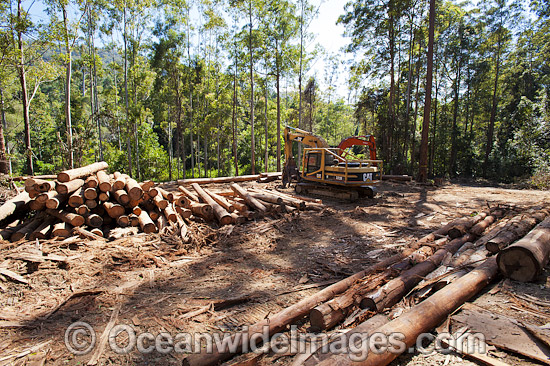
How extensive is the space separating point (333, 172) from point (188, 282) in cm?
793

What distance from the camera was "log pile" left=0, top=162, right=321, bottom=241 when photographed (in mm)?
6364

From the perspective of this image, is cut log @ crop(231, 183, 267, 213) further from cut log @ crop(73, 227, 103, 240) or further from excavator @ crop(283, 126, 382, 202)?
cut log @ crop(73, 227, 103, 240)

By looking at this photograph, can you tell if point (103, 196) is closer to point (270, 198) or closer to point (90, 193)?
point (90, 193)

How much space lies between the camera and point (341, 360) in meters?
2.18

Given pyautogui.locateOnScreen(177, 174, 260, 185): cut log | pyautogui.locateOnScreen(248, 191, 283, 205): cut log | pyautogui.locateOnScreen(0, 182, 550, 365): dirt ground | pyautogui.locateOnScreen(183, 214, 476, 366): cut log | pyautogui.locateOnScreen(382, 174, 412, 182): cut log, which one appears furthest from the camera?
pyautogui.locateOnScreen(382, 174, 412, 182): cut log

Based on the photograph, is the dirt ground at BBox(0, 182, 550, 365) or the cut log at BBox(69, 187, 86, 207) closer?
the dirt ground at BBox(0, 182, 550, 365)

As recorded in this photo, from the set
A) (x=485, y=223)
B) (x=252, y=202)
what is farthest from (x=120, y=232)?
(x=485, y=223)

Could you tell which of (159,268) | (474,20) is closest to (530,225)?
(159,268)

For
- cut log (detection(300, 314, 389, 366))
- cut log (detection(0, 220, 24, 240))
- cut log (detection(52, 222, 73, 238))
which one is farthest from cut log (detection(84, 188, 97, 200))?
cut log (detection(300, 314, 389, 366))

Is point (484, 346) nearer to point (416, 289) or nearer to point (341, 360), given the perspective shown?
point (416, 289)

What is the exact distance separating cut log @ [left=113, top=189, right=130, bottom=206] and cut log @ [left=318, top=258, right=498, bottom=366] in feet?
21.3

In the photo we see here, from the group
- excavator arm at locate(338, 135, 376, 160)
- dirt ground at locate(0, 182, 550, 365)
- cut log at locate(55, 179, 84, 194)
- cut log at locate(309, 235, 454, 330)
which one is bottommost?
dirt ground at locate(0, 182, 550, 365)

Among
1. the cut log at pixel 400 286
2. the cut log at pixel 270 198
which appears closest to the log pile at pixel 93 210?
the cut log at pixel 270 198

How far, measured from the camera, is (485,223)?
677cm
